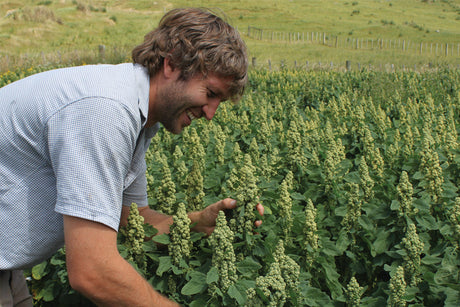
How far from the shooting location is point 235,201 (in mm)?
2406

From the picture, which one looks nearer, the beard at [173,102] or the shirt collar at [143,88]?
the shirt collar at [143,88]

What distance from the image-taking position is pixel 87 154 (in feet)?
5.27

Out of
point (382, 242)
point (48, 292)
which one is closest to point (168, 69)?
point (48, 292)

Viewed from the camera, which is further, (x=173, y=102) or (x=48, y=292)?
(x=48, y=292)

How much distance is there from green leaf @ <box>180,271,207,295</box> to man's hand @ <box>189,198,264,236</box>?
313 mm

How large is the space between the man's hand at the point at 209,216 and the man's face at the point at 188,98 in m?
0.55

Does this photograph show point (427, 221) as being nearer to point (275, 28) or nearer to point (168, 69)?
point (168, 69)

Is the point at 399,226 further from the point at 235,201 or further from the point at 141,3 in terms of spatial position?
the point at 141,3

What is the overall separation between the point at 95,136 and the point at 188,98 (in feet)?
1.78

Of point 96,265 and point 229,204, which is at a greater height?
point 96,265

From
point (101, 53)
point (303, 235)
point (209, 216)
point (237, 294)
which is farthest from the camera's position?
point (101, 53)

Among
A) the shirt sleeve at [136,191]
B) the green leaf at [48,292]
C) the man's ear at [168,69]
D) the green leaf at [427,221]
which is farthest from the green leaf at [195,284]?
the green leaf at [427,221]

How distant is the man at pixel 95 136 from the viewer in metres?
1.63

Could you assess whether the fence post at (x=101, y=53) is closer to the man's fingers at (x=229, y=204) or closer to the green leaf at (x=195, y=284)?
the man's fingers at (x=229, y=204)
